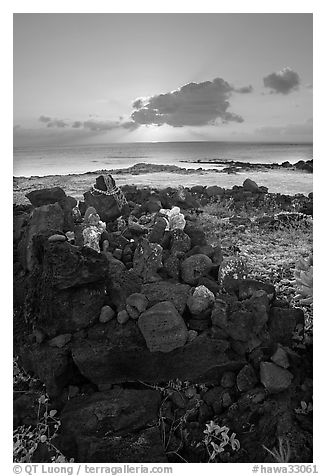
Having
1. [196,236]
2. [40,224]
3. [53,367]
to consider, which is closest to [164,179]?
[196,236]

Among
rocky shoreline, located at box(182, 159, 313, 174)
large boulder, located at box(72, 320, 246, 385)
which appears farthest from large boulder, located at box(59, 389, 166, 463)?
rocky shoreline, located at box(182, 159, 313, 174)

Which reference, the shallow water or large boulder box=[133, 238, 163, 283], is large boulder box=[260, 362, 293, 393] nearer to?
large boulder box=[133, 238, 163, 283]

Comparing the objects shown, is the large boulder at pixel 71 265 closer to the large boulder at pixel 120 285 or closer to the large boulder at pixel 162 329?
the large boulder at pixel 120 285

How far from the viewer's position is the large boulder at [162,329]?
231cm

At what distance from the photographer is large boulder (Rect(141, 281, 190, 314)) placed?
8.10 feet

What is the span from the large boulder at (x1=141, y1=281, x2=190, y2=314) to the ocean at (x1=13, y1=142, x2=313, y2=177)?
106 cm

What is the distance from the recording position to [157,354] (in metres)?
2.36

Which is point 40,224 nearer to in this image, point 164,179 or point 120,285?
point 120,285

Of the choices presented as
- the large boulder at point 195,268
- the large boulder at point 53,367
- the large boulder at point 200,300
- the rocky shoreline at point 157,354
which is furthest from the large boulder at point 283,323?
the large boulder at point 53,367

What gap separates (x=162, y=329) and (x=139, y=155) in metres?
1.44
